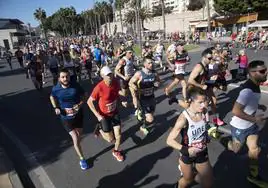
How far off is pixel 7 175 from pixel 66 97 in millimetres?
1711

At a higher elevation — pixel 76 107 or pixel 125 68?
pixel 76 107

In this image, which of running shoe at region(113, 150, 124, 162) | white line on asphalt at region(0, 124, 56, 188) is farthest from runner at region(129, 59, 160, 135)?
white line on asphalt at region(0, 124, 56, 188)

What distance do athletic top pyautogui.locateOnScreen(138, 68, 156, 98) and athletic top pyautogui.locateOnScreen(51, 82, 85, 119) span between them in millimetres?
1746

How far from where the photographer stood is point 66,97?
532cm

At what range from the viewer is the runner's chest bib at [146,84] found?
6.68 metres

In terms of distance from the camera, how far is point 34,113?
392 inches

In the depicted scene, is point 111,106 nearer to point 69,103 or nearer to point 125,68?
point 69,103

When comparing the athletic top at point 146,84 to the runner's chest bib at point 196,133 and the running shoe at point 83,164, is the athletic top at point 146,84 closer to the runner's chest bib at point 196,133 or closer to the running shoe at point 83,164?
the running shoe at point 83,164

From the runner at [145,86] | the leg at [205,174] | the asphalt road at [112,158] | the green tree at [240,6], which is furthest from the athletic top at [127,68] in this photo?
the green tree at [240,6]

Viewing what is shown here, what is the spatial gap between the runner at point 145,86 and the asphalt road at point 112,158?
22.7 inches

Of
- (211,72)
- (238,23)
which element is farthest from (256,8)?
(211,72)

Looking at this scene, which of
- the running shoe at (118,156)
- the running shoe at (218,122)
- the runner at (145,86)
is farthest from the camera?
the running shoe at (218,122)

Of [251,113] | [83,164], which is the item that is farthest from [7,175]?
[251,113]

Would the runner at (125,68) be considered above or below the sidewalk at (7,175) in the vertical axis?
above
